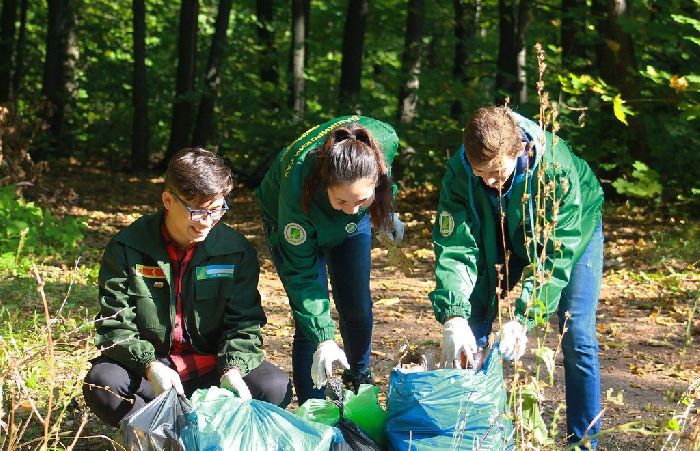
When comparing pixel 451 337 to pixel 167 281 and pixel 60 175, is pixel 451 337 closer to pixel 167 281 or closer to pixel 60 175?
pixel 167 281

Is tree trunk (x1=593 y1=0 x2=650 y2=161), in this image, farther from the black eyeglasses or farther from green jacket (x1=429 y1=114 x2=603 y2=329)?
the black eyeglasses

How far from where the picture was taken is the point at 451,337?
117 inches

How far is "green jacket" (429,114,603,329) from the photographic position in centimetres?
303

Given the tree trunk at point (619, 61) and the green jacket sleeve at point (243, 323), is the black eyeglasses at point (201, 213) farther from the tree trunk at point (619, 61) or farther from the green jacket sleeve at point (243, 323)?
the tree trunk at point (619, 61)

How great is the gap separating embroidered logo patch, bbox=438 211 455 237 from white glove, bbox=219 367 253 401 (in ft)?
2.78

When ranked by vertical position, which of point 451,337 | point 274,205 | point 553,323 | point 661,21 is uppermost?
point 661,21

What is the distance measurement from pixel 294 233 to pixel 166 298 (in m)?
0.51

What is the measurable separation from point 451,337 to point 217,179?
942 millimetres

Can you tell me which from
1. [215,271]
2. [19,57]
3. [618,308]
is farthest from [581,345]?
[19,57]

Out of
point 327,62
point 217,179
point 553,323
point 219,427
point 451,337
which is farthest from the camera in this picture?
point 327,62

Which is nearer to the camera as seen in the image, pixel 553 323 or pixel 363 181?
pixel 363 181

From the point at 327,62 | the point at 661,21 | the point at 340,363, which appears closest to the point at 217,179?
the point at 340,363

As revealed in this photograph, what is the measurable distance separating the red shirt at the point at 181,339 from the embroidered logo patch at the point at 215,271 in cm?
6

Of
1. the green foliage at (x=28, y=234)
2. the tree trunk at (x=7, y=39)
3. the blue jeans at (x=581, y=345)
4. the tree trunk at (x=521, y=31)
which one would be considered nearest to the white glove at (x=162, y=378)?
the blue jeans at (x=581, y=345)
